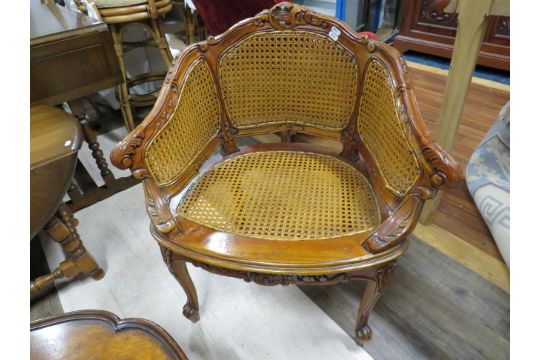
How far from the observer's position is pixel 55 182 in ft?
3.70

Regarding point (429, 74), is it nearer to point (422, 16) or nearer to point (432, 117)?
point (422, 16)

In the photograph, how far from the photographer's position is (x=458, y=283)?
4.21ft

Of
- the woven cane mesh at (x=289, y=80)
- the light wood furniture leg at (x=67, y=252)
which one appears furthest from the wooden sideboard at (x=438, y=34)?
the light wood furniture leg at (x=67, y=252)

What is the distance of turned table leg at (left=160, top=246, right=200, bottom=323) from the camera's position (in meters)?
0.98

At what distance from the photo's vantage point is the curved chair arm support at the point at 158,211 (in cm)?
89

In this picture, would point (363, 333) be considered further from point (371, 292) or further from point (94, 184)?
point (94, 184)

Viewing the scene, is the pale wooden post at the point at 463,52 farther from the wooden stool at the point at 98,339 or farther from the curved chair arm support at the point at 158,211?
the wooden stool at the point at 98,339

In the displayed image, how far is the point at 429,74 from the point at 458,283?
2.01 m

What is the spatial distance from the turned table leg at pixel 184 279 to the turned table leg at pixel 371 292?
0.54 metres

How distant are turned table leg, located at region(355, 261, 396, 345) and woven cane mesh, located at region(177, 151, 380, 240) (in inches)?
4.7

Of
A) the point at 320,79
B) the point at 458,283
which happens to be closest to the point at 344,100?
the point at 320,79

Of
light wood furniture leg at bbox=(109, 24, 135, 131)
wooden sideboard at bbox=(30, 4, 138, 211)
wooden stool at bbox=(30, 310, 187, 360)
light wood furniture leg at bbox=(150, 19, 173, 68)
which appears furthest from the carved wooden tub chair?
light wood furniture leg at bbox=(150, 19, 173, 68)

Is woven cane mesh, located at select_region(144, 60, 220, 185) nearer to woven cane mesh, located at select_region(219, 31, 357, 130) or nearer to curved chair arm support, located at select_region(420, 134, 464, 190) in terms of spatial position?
woven cane mesh, located at select_region(219, 31, 357, 130)

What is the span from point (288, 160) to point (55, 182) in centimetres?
81
